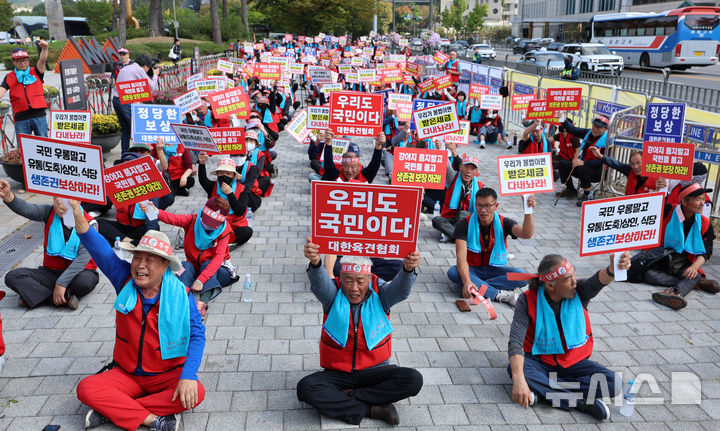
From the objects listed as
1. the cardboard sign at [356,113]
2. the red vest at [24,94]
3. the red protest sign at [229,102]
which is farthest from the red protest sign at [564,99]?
the red vest at [24,94]

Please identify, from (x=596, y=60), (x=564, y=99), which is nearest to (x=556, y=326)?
(x=564, y=99)

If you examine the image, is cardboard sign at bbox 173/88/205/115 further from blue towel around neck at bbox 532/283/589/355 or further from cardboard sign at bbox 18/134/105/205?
blue towel around neck at bbox 532/283/589/355

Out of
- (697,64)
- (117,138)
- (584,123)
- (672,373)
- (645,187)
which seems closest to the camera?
(672,373)

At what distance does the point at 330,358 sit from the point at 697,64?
34.9 m

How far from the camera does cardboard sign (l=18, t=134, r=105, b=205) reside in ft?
16.6

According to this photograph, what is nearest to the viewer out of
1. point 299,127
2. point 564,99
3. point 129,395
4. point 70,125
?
point 129,395

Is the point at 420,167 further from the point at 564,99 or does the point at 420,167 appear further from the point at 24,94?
the point at 24,94

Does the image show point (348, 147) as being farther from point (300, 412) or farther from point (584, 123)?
point (584, 123)

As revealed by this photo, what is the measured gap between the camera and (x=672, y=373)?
535cm

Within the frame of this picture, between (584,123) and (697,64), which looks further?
(697,64)

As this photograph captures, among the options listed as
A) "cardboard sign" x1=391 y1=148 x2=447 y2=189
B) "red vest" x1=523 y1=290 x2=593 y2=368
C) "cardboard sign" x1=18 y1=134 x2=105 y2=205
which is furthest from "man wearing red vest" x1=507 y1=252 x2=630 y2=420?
"cardboard sign" x1=18 y1=134 x2=105 y2=205

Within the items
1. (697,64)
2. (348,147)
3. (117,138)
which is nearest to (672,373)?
(348,147)

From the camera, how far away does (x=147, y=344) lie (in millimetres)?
4387

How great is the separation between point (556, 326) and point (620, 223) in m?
1.07
